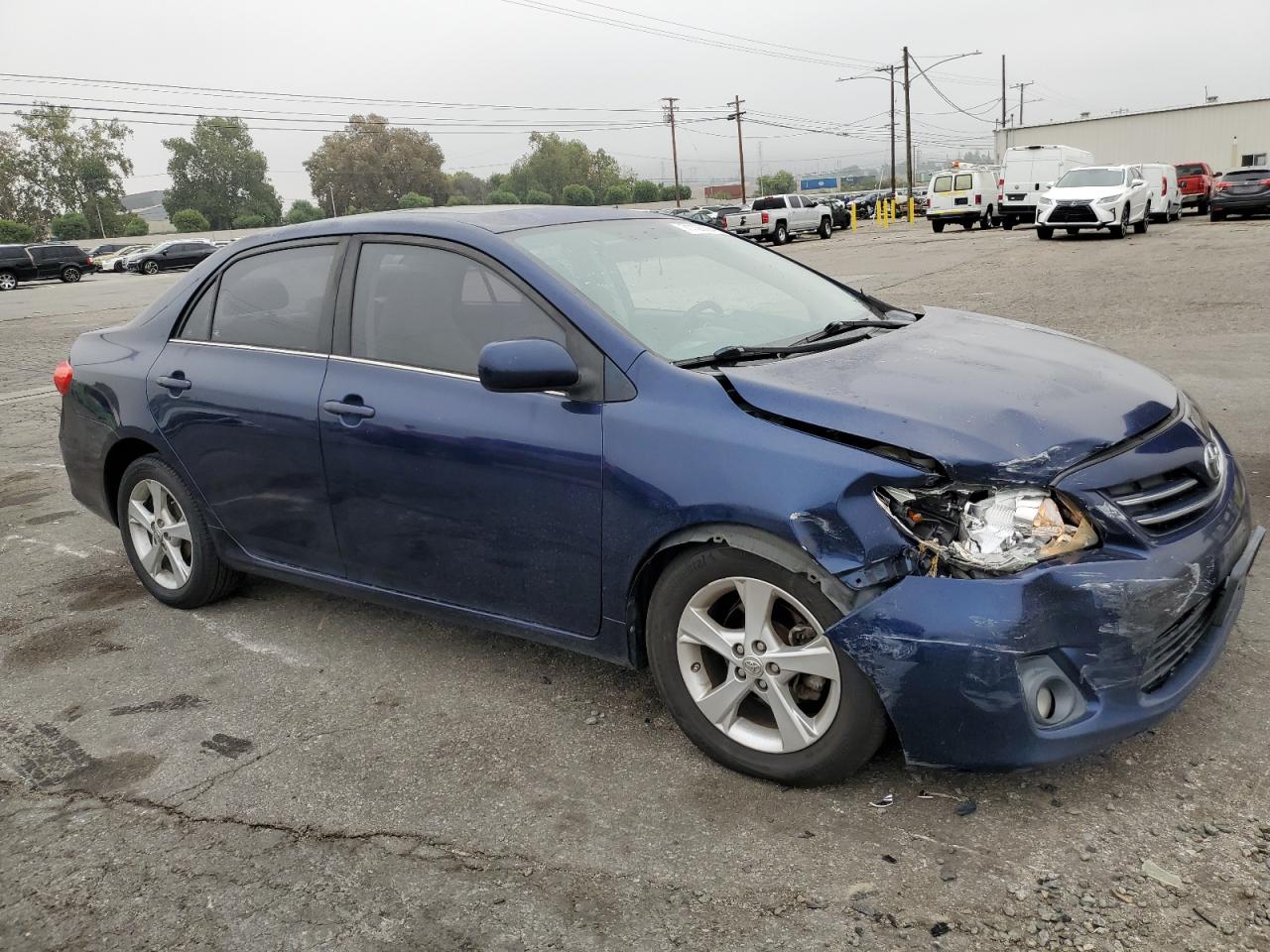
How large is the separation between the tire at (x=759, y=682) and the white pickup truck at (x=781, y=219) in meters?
34.4

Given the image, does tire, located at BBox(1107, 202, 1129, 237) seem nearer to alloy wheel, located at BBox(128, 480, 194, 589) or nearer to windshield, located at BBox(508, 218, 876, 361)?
windshield, located at BBox(508, 218, 876, 361)

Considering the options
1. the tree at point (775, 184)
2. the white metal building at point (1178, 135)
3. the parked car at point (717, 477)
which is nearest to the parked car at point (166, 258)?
the white metal building at point (1178, 135)

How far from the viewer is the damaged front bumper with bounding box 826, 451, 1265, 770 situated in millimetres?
2494

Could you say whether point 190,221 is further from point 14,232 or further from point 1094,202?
point 1094,202

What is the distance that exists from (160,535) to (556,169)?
12566 centimetres

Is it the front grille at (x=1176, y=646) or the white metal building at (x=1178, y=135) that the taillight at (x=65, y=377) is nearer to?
the front grille at (x=1176, y=646)

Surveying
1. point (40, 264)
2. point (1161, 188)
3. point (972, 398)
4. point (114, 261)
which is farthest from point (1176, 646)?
point (114, 261)

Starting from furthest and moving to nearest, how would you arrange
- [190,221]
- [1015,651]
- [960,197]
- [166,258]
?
1. [190,221]
2. [166,258]
3. [960,197]
4. [1015,651]

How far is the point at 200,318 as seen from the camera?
14.4ft

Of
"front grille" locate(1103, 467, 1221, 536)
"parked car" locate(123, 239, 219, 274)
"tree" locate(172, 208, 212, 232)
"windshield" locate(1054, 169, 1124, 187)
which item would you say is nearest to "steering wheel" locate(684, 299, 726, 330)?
"front grille" locate(1103, 467, 1221, 536)

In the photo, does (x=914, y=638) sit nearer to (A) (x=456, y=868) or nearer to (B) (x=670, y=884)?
(B) (x=670, y=884)

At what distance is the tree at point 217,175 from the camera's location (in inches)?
4373

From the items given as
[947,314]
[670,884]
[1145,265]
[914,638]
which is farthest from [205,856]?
[1145,265]

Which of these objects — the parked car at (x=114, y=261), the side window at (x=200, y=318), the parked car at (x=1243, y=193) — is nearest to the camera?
the side window at (x=200, y=318)
